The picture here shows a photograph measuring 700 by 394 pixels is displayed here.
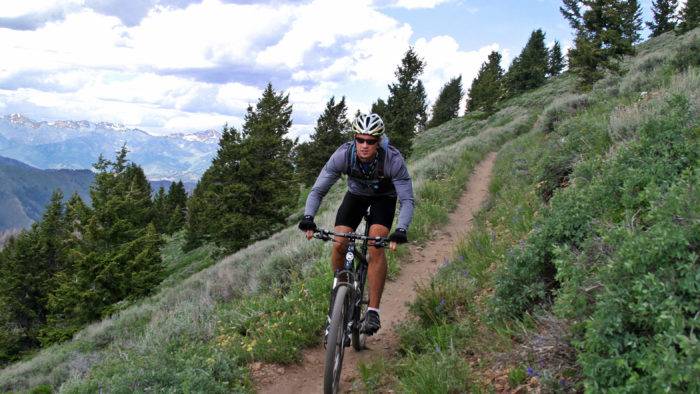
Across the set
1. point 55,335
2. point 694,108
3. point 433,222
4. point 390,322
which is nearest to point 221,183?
point 55,335

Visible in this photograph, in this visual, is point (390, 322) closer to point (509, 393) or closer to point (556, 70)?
point (509, 393)

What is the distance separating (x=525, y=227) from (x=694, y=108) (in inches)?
112

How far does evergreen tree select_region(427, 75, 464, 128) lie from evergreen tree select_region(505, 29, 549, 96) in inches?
563

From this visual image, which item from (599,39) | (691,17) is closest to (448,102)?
(691,17)

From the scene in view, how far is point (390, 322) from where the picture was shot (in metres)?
6.78

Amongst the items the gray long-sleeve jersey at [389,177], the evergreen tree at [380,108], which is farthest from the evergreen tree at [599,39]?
the gray long-sleeve jersey at [389,177]

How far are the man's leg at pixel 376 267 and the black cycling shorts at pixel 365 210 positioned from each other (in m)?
0.13

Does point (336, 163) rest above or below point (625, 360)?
above

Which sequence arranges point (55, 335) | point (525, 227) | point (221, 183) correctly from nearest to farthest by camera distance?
point (525, 227) → point (55, 335) → point (221, 183)

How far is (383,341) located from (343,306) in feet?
6.01

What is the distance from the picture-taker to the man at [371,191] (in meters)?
5.13

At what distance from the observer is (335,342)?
4.48m

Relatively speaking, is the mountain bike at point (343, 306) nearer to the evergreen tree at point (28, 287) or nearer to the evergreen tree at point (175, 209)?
the evergreen tree at point (28, 287)

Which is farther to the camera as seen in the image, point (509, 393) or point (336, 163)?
point (336, 163)
